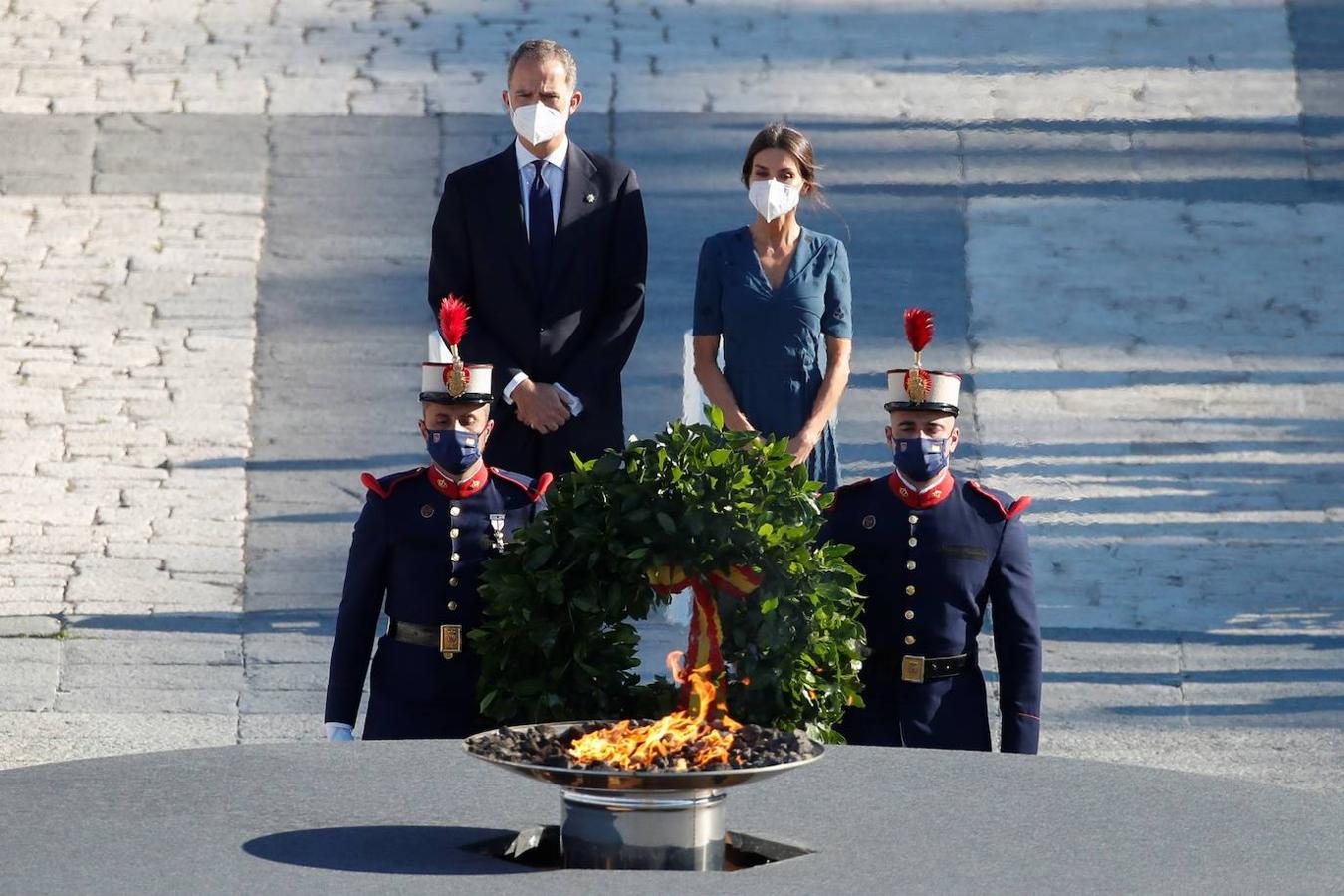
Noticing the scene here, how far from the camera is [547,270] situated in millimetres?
6070

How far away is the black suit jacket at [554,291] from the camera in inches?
236

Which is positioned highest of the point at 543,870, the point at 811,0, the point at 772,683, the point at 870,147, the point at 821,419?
the point at 811,0

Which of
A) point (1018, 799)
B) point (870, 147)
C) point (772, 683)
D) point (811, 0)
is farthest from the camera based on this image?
point (811, 0)

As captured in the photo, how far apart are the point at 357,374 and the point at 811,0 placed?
5.18 metres

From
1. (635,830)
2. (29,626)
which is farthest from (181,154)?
(635,830)

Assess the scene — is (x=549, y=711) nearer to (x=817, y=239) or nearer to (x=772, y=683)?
(x=772, y=683)

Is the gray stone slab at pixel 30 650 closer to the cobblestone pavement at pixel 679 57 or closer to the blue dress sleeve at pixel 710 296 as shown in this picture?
the blue dress sleeve at pixel 710 296

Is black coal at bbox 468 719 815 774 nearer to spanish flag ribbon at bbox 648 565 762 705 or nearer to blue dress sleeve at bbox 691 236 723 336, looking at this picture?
spanish flag ribbon at bbox 648 565 762 705

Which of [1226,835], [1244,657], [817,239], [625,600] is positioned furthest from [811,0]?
[1226,835]

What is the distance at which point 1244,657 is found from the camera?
7938 mm

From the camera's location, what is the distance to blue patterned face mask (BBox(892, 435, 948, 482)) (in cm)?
520

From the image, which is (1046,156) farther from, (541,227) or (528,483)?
(528,483)

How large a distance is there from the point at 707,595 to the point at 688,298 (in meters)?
6.51

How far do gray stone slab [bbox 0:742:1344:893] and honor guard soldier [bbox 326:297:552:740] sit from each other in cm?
95
